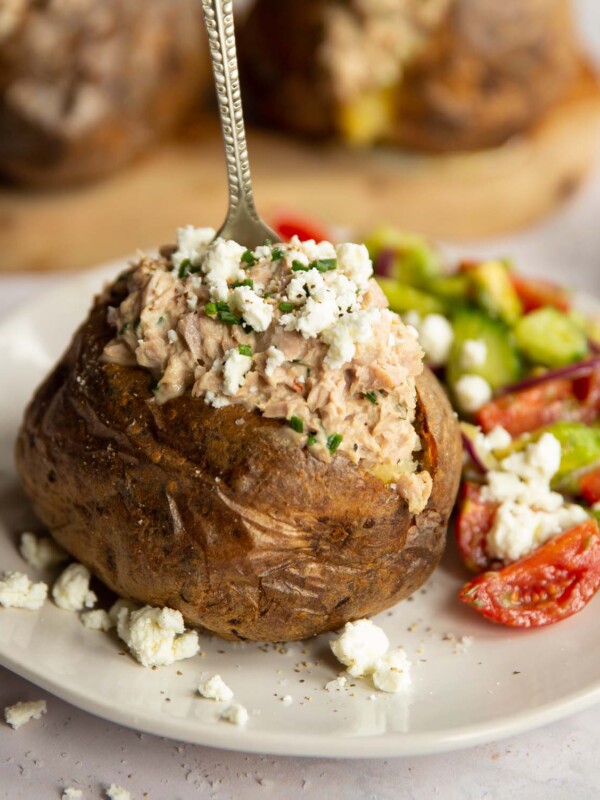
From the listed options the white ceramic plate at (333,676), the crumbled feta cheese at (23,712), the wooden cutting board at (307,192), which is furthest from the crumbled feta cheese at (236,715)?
the wooden cutting board at (307,192)

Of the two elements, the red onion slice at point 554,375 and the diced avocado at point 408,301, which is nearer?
the red onion slice at point 554,375

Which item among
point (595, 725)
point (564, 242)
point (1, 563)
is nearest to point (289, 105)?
point (564, 242)

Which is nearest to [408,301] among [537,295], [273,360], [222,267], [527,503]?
[537,295]

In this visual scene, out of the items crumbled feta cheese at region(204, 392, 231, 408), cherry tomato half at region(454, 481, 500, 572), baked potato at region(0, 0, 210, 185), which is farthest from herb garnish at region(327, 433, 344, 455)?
baked potato at region(0, 0, 210, 185)

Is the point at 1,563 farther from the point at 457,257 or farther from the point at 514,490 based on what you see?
the point at 457,257

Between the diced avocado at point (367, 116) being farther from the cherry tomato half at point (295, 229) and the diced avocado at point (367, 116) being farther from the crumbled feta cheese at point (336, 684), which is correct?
the crumbled feta cheese at point (336, 684)

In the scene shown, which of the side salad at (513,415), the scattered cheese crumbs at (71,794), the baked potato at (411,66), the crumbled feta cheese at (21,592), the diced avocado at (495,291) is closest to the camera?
the scattered cheese crumbs at (71,794)
